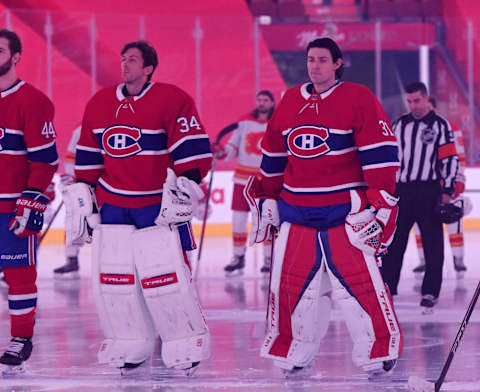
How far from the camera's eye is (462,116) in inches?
464

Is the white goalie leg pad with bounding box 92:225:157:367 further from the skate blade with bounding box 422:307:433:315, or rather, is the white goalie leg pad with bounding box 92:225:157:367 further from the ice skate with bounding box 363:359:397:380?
the skate blade with bounding box 422:307:433:315

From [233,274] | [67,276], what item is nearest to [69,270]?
[67,276]

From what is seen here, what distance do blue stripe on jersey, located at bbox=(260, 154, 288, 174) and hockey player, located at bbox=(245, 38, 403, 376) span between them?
0.28 feet

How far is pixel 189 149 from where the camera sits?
12.6ft

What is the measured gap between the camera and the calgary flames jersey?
7516 millimetres

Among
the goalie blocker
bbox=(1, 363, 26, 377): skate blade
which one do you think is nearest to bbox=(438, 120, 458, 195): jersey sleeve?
the goalie blocker

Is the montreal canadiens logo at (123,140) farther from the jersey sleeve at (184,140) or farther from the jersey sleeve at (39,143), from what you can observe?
the jersey sleeve at (39,143)

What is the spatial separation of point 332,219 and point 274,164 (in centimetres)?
37

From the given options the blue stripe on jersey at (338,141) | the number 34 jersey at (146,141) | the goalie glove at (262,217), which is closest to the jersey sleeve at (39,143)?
the number 34 jersey at (146,141)

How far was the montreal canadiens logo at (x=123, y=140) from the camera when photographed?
382 cm

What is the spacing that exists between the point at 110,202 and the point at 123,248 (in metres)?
0.20

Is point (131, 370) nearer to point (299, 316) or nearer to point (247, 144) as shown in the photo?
point (299, 316)

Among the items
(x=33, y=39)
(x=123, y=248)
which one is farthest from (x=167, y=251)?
(x=33, y=39)

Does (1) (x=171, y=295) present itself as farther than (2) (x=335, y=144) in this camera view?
Yes
